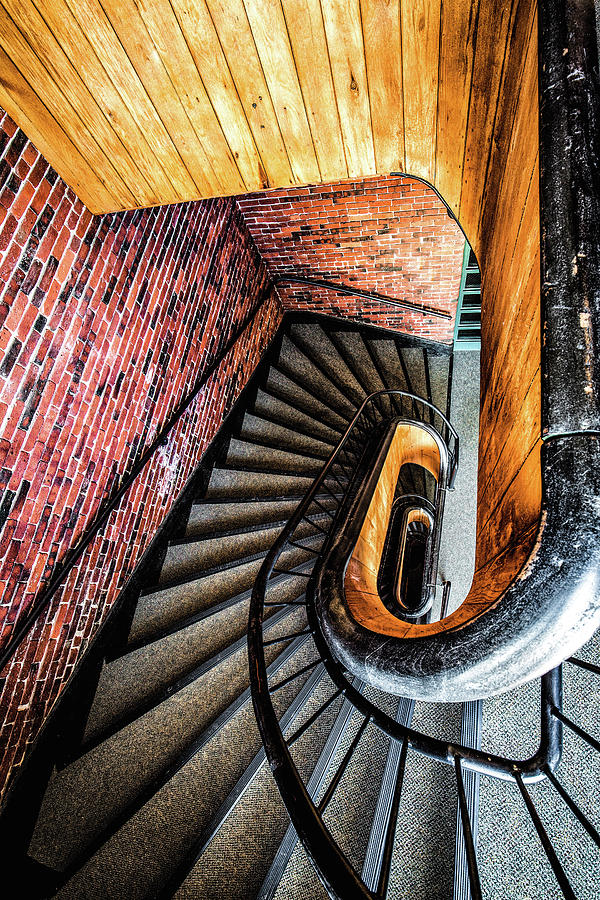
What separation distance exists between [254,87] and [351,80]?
0.35m

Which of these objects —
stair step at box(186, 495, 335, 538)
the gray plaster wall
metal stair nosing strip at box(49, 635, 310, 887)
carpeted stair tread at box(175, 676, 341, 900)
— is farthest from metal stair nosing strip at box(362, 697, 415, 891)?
the gray plaster wall

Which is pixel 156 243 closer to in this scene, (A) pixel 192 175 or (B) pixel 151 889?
(A) pixel 192 175

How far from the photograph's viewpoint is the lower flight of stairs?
190 cm

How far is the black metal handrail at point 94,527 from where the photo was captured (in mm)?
2330

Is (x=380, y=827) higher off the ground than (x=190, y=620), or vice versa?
(x=190, y=620)

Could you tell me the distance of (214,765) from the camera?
261 centimetres

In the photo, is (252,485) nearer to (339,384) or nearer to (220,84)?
(339,384)

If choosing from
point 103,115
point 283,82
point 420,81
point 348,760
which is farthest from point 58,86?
point 348,760

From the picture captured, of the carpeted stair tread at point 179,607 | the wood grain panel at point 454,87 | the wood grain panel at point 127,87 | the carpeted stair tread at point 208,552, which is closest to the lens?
the wood grain panel at point 454,87

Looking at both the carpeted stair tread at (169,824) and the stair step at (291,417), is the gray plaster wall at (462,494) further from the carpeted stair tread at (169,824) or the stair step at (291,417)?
the carpeted stair tread at (169,824)

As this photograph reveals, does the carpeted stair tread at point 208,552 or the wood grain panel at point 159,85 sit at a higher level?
the wood grain panel at point 159,85

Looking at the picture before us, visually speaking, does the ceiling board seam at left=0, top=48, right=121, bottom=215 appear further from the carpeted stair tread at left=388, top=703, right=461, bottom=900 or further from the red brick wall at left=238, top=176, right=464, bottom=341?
the carpeted stair tread at left=388, top=703, right=461, bottom=900

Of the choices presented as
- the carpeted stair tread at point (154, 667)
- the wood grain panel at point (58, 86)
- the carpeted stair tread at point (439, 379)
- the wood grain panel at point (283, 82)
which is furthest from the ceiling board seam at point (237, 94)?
the carpeted stair tread at point (439, 379)

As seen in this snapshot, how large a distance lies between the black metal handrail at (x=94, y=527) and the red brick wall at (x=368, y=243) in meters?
1.69
